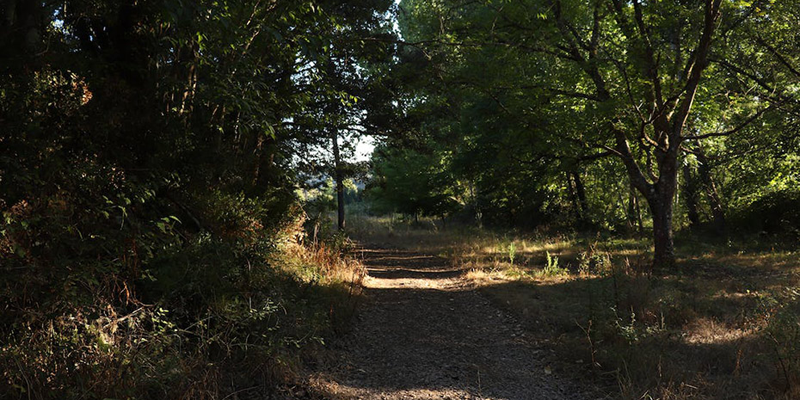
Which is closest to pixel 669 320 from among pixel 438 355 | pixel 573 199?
pixel 438 355

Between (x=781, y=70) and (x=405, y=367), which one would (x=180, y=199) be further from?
(x=781, y=70)

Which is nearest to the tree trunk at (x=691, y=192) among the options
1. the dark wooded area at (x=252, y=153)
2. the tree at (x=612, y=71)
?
the dark wooded area at (x=252, y=153)

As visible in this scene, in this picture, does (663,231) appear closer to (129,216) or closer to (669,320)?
(669,320)

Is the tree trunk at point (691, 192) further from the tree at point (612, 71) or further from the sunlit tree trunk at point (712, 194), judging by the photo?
the tree at point (612, 71)

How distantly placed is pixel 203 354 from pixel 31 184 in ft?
6.67

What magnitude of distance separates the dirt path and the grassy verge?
448mm

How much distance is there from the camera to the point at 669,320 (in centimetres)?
596

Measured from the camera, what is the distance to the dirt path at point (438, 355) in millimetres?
4266

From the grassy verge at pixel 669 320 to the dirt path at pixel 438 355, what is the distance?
0.45 m

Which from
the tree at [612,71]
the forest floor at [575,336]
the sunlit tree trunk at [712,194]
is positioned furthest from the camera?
the sunlit tree trunk at [712,194]

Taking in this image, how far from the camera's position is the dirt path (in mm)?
4266

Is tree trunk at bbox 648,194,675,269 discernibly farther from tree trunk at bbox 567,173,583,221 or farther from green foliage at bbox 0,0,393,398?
tree trunk at bbox 567,173,583,221

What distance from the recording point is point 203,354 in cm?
374

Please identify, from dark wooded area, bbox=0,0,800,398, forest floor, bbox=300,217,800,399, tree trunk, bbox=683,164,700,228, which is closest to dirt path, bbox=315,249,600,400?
forest floor, bbox=300,217,800,399
